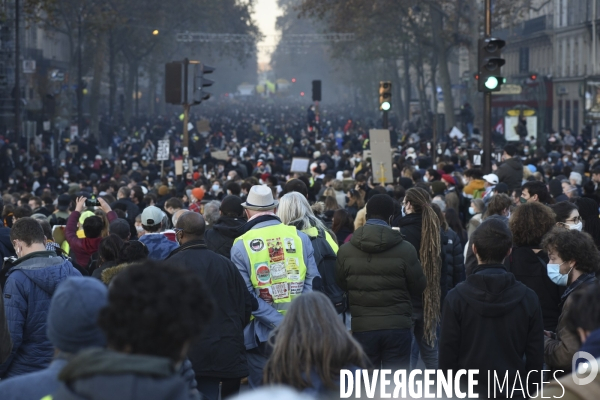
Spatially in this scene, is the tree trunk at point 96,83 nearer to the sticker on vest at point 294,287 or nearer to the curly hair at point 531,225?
the sticker on vest at point 294,287

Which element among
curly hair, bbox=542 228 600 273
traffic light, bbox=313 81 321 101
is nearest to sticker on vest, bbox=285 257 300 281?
curly hair, bbox=542 228 600 273

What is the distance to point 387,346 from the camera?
265 inches

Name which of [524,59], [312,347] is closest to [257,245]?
[312,347]

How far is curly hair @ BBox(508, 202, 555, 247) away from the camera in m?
6.56

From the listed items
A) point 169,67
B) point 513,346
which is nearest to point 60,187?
point 169,67

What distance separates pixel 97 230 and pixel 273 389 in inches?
267

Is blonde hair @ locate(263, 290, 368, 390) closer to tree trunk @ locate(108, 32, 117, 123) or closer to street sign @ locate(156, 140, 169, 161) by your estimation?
street sign @ locate(156, 140, 169, 161)

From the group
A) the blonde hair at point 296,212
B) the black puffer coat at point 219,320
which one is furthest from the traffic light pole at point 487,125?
the black puffer coat at point 219,320

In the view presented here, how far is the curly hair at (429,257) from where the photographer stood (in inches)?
298

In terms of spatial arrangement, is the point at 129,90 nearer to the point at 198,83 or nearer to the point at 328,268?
the point at 198,83

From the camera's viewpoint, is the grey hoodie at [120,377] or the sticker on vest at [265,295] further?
the sticker on vest at [265,295]

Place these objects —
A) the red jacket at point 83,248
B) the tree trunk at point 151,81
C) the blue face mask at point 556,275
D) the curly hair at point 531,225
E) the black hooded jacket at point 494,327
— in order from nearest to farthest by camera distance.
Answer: the black hooded jacket at point 494,327
the blue face mask at point 556,275
the curly hair at point 531,225
the red jacket at point 83,248
the tree trunk at point 151,81

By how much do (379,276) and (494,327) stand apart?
5.09ft

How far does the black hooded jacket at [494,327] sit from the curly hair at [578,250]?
48 cm
